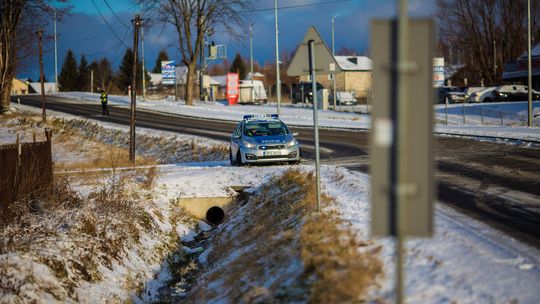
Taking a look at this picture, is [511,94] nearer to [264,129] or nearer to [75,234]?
[264,129]

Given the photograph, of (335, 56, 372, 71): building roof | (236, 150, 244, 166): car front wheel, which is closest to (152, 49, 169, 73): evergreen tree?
(335, 56, 372, 71): building roof

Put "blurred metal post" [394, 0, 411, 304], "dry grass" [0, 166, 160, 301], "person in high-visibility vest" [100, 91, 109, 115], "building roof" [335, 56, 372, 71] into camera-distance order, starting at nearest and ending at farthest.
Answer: "blurred metal post" [394, 0, 411, 304], "dry grass" [0, 166, 160, 301], "person in high-visibility vest" [100, 91, 109, 115], "building roof" [335, 56, 372, 71]

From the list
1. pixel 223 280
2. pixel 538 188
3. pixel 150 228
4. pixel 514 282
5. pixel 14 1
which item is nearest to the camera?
pixel 514 282

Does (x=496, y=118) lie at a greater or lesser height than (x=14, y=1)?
lesser

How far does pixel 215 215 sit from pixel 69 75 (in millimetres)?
108481

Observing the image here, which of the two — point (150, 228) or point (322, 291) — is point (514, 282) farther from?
point (150, 228)

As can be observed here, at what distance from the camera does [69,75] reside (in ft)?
388

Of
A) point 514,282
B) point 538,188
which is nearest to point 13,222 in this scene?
point 514,282

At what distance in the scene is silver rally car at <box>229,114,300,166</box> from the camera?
19.0 metres

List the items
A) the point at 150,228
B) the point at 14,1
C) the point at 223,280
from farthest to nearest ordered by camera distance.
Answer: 1. the point at 14,1
2. the point at 150,228
3. the point at 223,280

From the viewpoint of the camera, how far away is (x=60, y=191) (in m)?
14.6

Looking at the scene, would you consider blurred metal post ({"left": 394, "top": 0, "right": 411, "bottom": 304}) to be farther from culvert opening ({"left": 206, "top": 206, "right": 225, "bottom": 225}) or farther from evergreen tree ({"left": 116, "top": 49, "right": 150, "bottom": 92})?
evergreen tree ({"left": 116, "top": 49, "right": 150, "bottom": 92})

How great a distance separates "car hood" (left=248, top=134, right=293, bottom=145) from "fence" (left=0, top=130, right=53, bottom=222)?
21.5 ft

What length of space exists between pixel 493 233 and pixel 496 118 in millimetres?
32534
